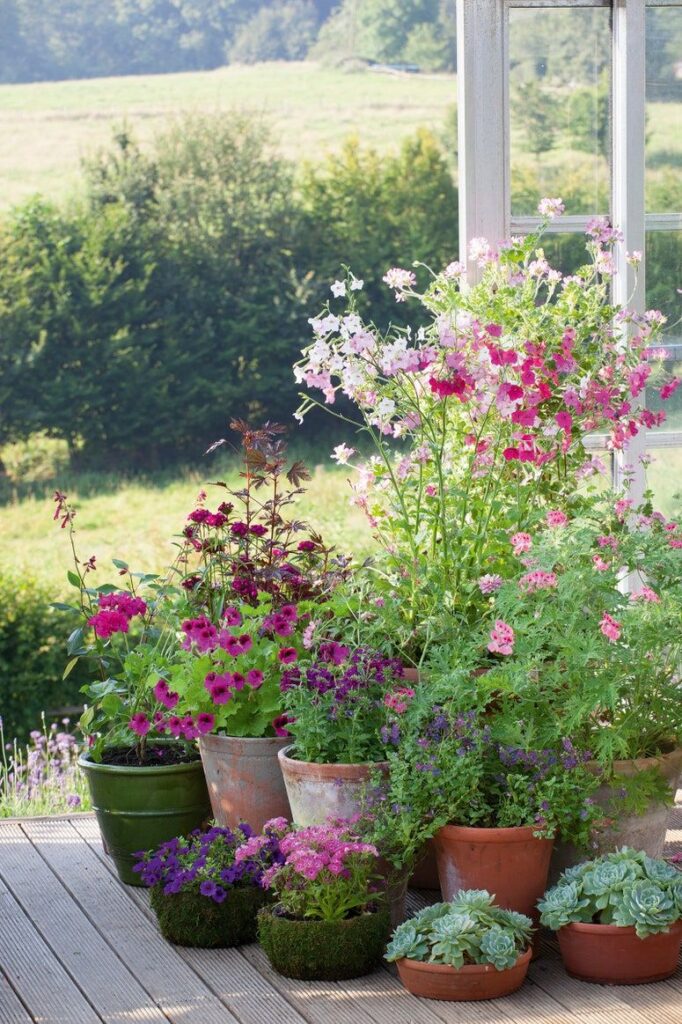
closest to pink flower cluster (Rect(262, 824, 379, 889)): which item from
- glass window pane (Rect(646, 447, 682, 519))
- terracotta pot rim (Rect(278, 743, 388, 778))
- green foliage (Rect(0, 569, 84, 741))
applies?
terracotta pot rim (Rect(278, 743, 388, 778))

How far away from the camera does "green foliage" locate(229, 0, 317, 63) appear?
542 inches

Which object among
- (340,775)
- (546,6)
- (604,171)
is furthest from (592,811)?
(546,6)

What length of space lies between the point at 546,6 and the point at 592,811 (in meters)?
2.14

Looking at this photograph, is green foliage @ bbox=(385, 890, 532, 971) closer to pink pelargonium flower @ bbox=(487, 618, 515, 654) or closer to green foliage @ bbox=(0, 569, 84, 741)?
pink pelargonium flower @ bbox=(487, 618, 515, 654)

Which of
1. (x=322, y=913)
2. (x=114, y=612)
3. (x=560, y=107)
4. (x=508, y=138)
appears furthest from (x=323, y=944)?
(x=560, y=107)

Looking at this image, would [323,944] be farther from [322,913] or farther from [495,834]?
[495,834]

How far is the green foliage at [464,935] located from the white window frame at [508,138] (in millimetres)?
1419

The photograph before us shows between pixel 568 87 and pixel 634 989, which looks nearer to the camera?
pixel 634 989

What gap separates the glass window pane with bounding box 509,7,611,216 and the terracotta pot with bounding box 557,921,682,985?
196 centimetres

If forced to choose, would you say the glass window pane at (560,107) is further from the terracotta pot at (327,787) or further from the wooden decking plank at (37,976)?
the wooden decking plank at (37,976)

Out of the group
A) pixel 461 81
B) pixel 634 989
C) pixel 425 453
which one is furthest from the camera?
pixel 461 81

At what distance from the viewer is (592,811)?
241cm

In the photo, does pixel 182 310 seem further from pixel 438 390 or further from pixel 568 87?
Result: pixel 438 390

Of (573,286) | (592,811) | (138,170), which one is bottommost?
(592,811)
